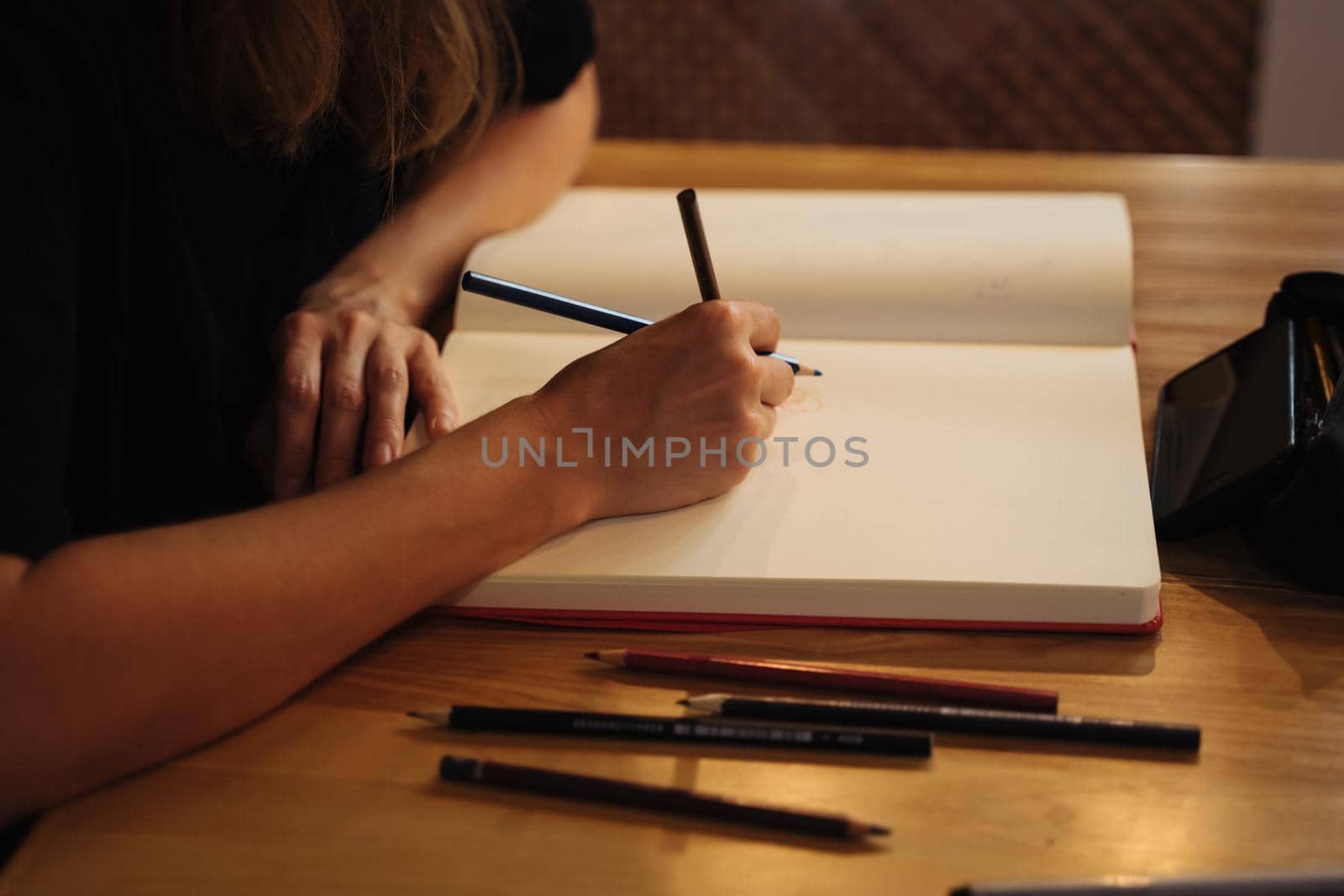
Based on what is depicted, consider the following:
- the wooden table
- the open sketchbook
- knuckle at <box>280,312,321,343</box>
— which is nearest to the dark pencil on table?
the wooden table

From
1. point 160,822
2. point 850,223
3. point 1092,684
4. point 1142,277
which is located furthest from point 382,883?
point 1142,277

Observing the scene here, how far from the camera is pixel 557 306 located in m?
0.60

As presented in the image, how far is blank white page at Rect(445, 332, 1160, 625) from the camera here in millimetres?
480

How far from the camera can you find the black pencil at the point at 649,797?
396 mm

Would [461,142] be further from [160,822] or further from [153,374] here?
[160,822]

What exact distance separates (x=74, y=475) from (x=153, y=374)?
0.21ft

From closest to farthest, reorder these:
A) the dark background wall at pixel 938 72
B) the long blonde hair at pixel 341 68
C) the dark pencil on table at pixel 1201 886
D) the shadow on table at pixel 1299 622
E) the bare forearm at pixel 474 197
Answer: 1. the dark pencil on table at pixel 1201 886
2. the shadow on table at pixel 1299 622
3. the long blonde hair at pixel 341 68
4. the bare forearm at pixel 474 197
5. the dark background wall at pixel 938 72

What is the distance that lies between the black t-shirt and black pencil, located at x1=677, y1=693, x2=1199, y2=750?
26 cm

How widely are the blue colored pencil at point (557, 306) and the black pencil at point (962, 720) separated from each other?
202 millimetres

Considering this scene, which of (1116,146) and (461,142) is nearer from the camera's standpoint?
(461,142)

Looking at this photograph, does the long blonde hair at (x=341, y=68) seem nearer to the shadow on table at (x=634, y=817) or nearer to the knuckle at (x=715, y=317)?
the knuckle at (x=715, y=317)

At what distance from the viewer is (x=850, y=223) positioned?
2.40ft

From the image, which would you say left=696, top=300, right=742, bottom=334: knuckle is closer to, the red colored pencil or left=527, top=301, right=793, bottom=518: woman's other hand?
left=527, top=301, right=793, bottom=518: woman's other hand

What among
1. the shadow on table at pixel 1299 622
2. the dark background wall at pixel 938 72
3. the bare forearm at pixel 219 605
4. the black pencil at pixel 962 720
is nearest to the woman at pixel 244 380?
the bare forearm at pixel 219 605
